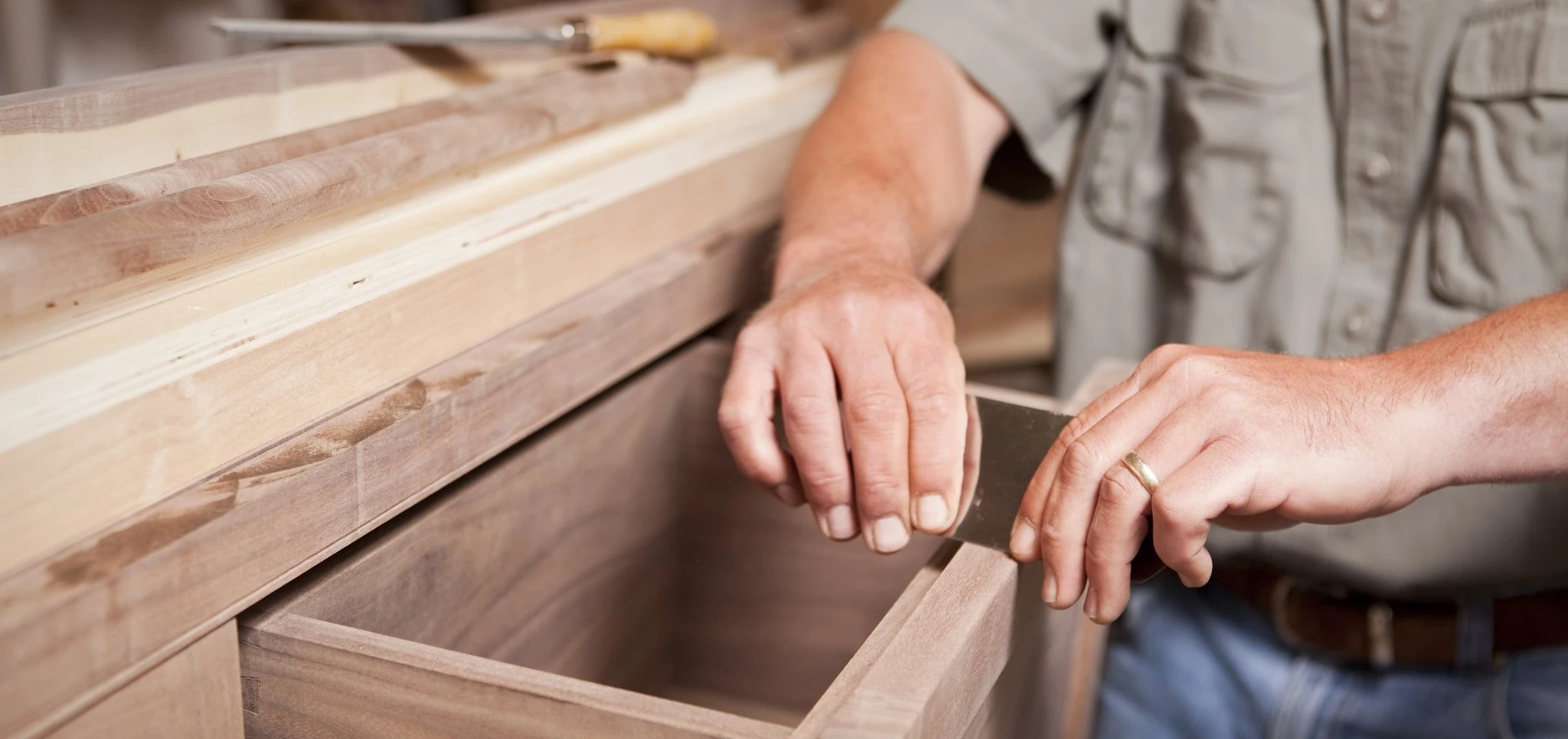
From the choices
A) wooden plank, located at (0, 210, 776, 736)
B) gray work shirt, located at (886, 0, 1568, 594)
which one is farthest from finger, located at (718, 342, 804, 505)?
gray work shirt, located at (886, 0, 1568, 594)

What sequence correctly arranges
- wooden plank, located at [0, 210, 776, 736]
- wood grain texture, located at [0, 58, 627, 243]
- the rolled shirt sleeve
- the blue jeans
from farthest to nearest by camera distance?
1. the rolled shirt sleeve
2. the blue jeans
3. wood grain texture, located at [0, 58, 627, 243]
4. wooden plank, located at [0, 210, 776, 736]

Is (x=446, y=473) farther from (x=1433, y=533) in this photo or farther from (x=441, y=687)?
(x=1433, y=533)

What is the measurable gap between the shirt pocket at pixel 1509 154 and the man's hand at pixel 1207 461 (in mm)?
383

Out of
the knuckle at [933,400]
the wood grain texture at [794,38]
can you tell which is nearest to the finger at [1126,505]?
the knuckle at [933,400]

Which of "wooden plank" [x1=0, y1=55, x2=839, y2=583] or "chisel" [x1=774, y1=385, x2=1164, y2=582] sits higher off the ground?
"wooden plank" [x1=0, y1=55, x2=839, y2=583]

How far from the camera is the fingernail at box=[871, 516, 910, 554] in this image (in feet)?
2.15

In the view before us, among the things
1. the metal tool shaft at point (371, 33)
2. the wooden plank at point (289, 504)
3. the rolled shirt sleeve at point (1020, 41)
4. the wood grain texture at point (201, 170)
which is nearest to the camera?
the wooden plank at point (289, 504)

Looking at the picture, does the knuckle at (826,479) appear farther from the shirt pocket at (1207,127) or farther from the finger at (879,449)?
the shirt pocket at (1207,127)

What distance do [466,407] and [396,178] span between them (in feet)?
0.41

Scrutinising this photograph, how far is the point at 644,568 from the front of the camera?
938mm

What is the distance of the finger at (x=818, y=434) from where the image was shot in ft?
2.18

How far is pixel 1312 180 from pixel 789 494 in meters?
0.58

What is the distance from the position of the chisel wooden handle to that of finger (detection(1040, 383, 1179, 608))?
53 centimetres

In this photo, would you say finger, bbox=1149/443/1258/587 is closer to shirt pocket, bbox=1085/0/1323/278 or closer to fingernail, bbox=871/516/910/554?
fingernail, bbox=871/516/910/554
